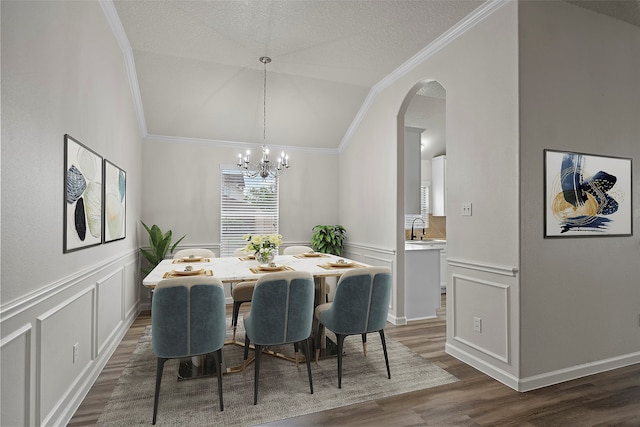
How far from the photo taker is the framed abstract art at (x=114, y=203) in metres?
3.02

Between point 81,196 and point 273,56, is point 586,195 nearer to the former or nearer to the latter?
point 273,56

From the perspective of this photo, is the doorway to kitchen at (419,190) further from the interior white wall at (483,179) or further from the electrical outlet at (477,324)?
the electrical outlet at (477,324)

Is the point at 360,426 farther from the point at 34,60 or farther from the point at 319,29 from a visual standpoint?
the point at 319,29

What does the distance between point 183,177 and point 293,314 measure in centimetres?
361

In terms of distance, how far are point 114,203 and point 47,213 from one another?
1484 millimetres

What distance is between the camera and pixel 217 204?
211 inches

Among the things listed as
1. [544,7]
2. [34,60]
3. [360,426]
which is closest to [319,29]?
[544,7]

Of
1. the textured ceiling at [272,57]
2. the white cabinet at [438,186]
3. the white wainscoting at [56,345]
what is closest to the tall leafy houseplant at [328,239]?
the textured ceiling at [272,57]

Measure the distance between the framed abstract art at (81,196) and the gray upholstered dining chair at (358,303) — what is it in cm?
194

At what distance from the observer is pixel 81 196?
2400 mm

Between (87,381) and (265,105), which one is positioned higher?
(265,105)

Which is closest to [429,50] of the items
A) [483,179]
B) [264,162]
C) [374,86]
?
[374,86]

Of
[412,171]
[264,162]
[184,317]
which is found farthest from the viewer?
[412,171]

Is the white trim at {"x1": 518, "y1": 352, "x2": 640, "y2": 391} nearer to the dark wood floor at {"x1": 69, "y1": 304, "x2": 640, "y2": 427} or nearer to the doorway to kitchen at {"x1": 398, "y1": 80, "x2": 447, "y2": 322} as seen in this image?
the dark wood floor at {"x1": 69, "y1": 304, "x2": 640, "y2": 427}
